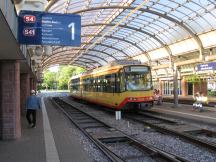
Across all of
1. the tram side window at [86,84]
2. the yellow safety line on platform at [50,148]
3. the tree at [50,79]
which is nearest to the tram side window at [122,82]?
the yellow safety line on platform at [50,148]

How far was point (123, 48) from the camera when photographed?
171ft

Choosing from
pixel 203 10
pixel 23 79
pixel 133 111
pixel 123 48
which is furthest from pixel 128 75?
pixel 123 48

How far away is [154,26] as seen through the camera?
124 feet

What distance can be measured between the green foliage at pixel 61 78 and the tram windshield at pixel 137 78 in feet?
330

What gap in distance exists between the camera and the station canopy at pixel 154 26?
30141mm

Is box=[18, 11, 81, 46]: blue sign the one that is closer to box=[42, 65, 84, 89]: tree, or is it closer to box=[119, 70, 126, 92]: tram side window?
box=[119, 70, 126, 92]: tram side window

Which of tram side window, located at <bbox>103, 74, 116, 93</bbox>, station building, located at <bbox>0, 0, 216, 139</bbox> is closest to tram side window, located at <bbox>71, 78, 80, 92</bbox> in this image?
station building, located at <bbox>0, 0, 216, 139</bbox>

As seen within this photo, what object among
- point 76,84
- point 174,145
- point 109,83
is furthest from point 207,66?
point 76,84

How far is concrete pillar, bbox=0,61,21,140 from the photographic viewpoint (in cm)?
1116

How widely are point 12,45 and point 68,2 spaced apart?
21.5 metres

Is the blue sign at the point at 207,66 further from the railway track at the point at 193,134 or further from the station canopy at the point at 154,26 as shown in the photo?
the railway track at the point at 193,134

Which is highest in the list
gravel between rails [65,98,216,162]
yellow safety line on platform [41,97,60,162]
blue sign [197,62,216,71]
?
blue sign [197,62,216,71]

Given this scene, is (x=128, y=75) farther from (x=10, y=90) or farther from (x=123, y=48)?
(x=123, y=48)

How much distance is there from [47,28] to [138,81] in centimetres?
1105
